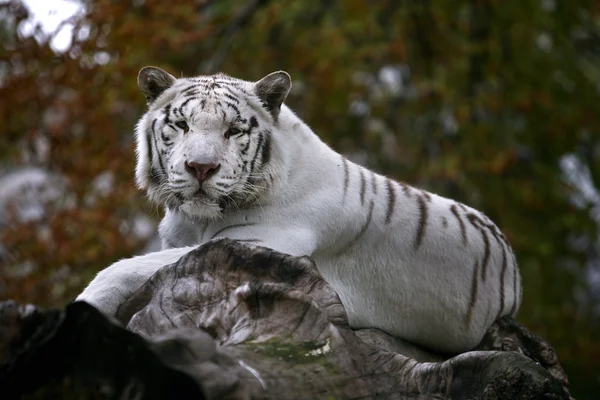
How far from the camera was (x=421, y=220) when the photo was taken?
5594mm

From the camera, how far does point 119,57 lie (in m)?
8.92

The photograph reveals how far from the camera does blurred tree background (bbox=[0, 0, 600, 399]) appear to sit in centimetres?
903

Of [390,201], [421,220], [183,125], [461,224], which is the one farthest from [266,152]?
[461,224]

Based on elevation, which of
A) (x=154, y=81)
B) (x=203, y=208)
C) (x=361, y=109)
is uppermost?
(x=154, y=81)

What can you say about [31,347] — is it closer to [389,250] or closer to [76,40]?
[389,250]

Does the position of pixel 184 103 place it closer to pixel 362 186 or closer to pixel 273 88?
pixel 273 88

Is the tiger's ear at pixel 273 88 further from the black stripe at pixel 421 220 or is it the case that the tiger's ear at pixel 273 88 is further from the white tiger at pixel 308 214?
the black stripe at pixel 421 220

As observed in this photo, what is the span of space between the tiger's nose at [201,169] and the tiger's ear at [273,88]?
639mm

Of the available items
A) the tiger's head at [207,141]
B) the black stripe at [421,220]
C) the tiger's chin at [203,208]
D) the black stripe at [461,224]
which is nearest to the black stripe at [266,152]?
the tiger's head at [207,141]

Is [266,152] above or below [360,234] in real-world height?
above

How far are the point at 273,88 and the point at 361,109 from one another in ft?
31.5

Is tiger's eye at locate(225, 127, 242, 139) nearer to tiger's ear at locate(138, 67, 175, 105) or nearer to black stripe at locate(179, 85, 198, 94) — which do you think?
Answer: black stripe at locate(179, 85, 198, 94)

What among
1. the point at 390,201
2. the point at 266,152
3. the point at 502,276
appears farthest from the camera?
the point at 502,276

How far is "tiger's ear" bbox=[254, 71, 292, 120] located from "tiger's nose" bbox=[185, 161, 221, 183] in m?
0.64
